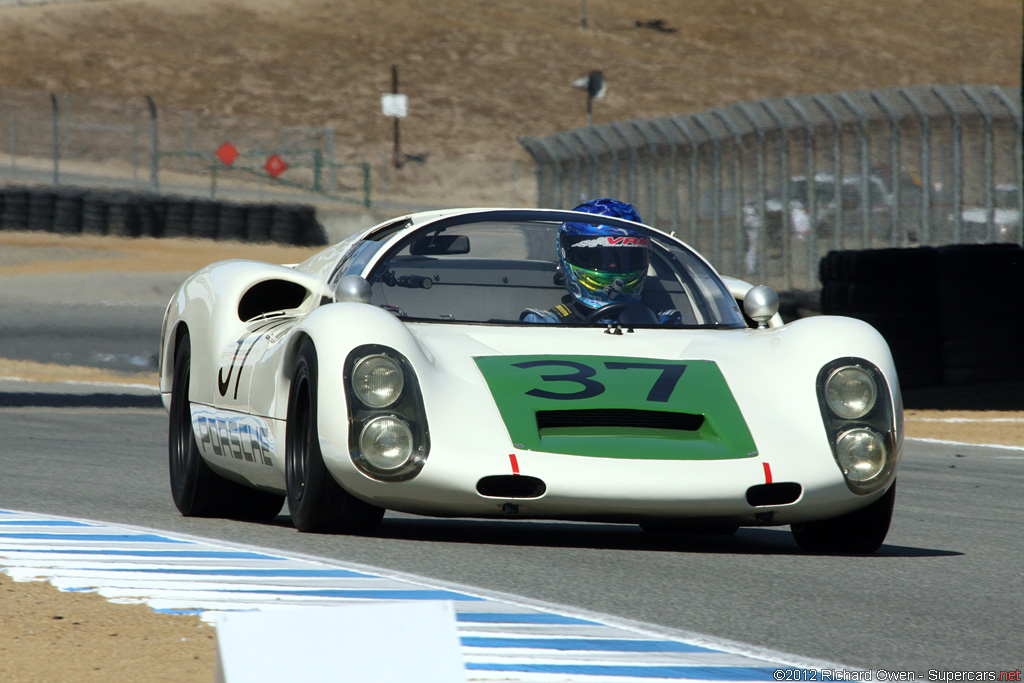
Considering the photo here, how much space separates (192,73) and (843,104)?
144ft

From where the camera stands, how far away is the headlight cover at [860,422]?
540 cm

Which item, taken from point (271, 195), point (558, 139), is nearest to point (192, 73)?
point (271, 195)

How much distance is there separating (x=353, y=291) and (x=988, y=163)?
Answer: 11.7 meters

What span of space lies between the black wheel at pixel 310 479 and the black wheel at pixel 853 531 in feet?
4.87

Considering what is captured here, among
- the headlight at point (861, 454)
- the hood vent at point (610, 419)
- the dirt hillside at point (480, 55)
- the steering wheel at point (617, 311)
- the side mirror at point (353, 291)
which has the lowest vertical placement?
the headlight at point (861, 454)

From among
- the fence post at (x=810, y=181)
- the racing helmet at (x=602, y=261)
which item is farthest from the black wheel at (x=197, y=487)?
the fence post at (x=810, y=181)

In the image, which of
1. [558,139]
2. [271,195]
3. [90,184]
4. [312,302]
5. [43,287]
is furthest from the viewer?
[271,195]

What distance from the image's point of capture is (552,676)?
352cm

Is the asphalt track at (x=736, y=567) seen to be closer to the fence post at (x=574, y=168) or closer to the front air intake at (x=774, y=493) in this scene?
the front air intake at (x=774, y=493)

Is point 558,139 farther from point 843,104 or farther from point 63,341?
point 63,341

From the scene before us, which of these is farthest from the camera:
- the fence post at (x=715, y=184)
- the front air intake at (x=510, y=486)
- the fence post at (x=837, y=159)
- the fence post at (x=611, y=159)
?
the fence post at (x=611, y=159)

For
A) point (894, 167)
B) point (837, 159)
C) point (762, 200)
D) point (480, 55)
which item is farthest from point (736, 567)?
point (480, 55)

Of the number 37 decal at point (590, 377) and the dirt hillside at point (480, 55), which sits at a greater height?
the dirt hillside at point (480, 55)

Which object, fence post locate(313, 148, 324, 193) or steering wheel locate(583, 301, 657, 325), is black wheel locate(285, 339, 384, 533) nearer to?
steering wheel locate(583, 301, 657, 325)
